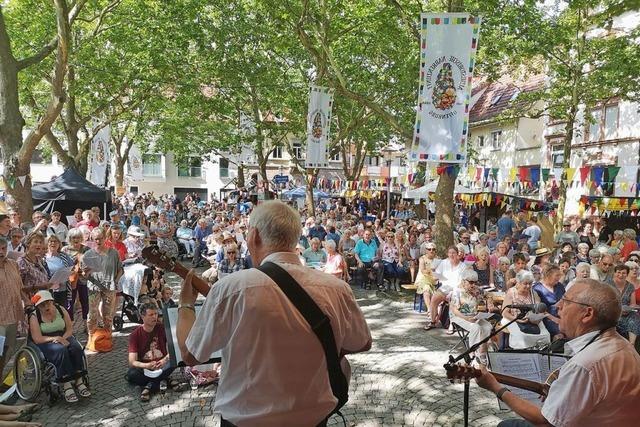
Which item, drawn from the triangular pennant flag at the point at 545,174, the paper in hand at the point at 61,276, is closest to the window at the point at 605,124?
the triangular pennant flag at the point at 545,174

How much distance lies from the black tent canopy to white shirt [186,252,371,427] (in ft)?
46.1

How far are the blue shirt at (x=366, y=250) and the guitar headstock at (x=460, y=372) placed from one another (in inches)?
349

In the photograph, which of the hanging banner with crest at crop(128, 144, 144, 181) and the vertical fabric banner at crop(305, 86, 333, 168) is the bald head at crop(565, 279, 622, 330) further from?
the hanging banner with crest at crop(128, 144, 144, 181)

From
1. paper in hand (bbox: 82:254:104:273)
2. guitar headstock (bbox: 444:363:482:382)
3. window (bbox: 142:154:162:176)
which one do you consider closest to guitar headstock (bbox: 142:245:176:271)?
guitar headstock (bbox: 444:363:482:382)

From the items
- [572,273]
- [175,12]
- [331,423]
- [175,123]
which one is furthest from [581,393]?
[175,123]

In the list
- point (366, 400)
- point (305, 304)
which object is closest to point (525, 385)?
point (305, 304)

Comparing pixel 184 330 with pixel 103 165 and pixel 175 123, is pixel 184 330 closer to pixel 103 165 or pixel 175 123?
pixel 103 165

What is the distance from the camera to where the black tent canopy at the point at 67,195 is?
46.3 feet

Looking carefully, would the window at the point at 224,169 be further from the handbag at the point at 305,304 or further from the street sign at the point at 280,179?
the handbag at the point at 305,304

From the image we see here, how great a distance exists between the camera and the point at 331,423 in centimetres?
473

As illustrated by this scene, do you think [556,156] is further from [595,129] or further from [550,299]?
[550,299]

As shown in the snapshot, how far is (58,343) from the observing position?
5172mm

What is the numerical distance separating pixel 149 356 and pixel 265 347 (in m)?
4.26

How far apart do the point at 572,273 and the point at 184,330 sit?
7310mm
